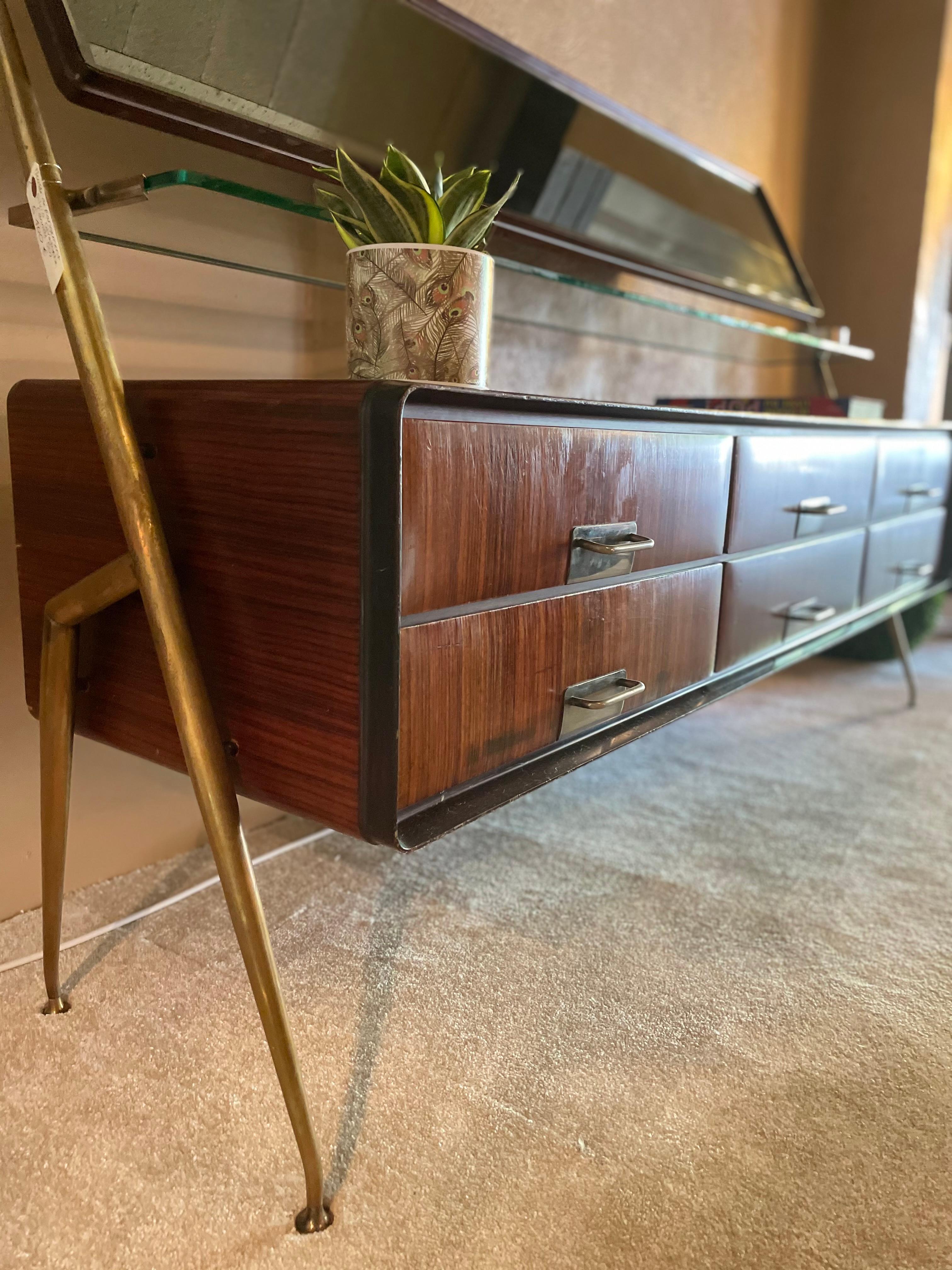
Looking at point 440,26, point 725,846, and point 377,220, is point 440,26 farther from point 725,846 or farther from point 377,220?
→ point 725,846

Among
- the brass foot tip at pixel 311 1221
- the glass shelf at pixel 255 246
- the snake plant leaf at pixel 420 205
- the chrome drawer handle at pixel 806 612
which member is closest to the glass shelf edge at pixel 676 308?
the glass shelf at pixel 255 246

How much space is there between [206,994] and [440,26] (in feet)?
3.61

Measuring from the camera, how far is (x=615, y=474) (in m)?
0.73

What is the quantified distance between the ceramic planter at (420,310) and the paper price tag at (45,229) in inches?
8.0

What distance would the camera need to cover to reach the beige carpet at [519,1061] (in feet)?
1.90

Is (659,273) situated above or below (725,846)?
above

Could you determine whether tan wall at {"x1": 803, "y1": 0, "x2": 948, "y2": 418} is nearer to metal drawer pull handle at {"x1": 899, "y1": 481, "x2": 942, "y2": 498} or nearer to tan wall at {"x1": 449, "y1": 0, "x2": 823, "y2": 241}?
tan wall at {"x1": 449, "y1": 0, "x2": 823, "y2": 241}

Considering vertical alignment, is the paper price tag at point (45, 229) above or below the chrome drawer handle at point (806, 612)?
above

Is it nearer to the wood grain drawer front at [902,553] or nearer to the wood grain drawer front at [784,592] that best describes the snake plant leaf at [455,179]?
the wood grain drawer front at [784,592]

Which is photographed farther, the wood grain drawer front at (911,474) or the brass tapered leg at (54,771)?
the wood grain drawer front at (911,474)

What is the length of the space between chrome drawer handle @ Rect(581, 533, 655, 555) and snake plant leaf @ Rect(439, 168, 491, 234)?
0.25 m

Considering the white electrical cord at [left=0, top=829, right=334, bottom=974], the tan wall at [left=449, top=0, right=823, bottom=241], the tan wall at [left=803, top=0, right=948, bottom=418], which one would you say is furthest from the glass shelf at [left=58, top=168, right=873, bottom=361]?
the tan wall at [left=803, top=0, right=948, bottom=418]

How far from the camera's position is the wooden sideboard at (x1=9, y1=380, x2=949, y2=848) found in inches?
21.5

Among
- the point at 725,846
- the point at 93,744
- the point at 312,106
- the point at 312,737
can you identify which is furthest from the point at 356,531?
the point at 725,846
